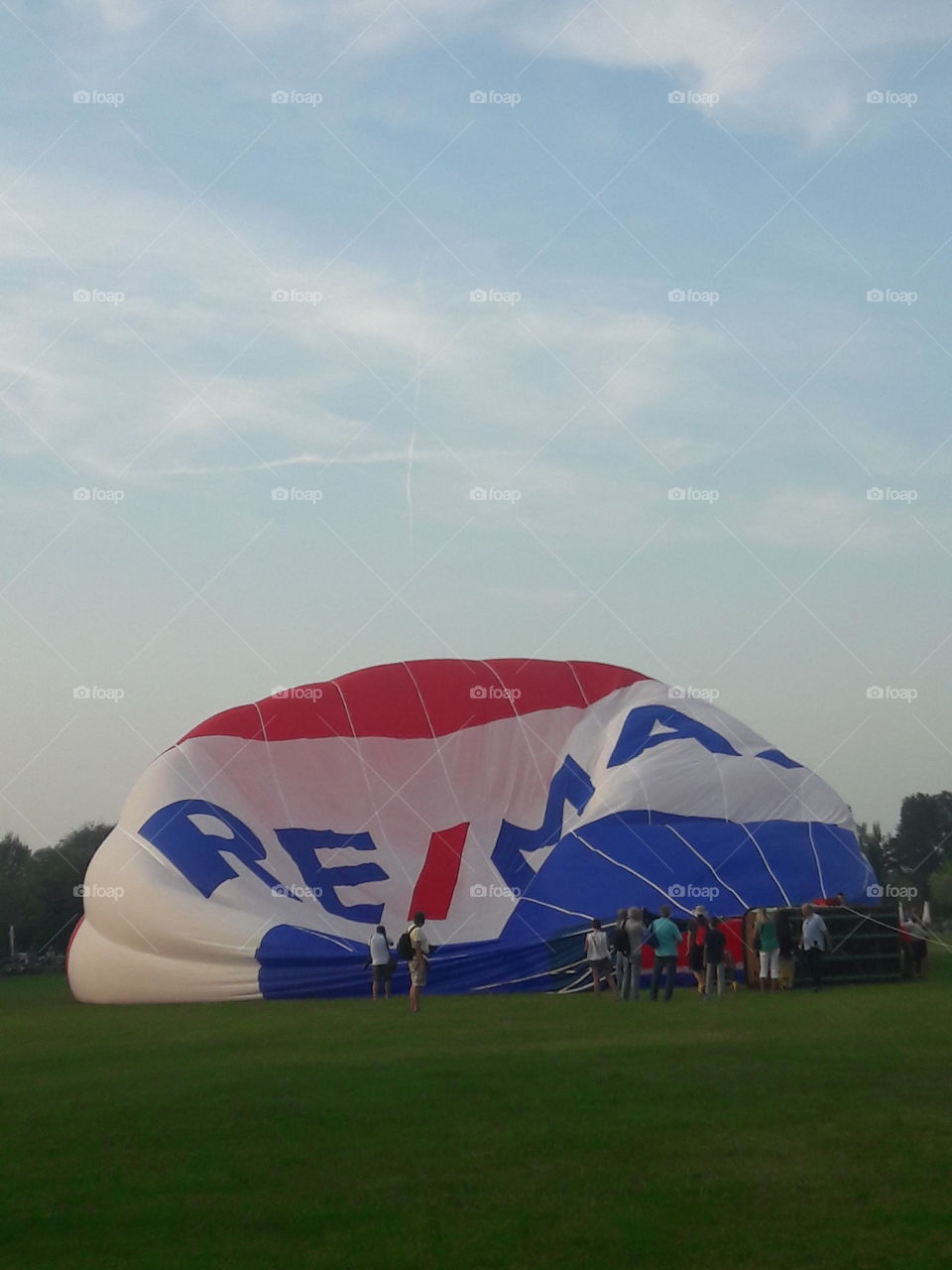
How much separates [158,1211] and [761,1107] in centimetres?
407

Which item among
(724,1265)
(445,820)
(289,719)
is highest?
(289,719)

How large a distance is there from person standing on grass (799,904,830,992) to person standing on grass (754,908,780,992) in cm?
41

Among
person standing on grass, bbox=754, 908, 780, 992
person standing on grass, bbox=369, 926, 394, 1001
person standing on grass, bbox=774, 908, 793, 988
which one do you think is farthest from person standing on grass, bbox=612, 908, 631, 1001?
person standing on grass, bbox=369, 926, 394, 1001

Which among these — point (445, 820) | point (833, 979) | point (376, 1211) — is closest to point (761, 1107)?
point (376, 1211)

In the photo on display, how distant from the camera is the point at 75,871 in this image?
210 feet

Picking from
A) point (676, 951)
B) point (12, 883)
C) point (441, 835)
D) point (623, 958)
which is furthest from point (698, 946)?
point (12, 883)

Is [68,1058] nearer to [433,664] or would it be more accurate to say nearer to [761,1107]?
[761,1107]

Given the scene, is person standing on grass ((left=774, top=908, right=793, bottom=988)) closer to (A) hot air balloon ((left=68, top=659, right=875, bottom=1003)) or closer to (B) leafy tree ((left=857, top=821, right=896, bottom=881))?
(A) hot air balloon ((left=68, top=659, right=875, bottom=1003))

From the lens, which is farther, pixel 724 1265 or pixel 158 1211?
pixel 158 1211

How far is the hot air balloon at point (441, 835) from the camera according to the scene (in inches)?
954

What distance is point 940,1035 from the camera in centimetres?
1412

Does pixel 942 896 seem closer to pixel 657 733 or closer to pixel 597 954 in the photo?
pixel 657 733

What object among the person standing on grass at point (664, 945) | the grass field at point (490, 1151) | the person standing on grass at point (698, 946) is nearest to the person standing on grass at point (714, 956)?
the person standing on grass at point (698, 946)

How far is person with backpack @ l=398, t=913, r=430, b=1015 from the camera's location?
2017cm
